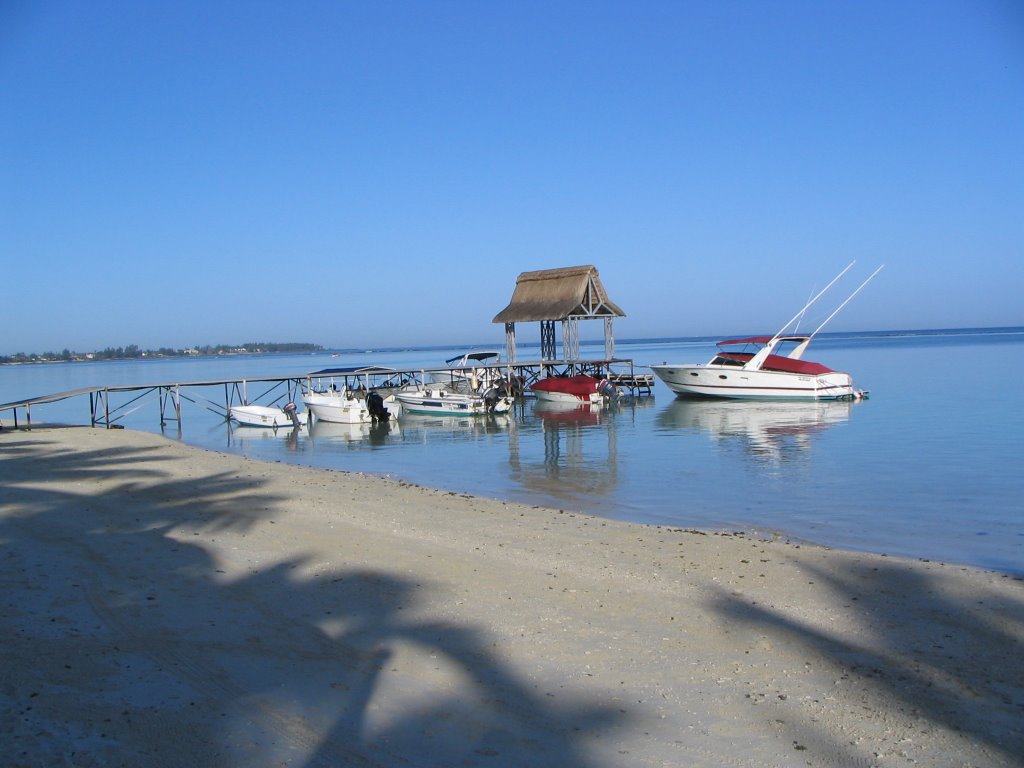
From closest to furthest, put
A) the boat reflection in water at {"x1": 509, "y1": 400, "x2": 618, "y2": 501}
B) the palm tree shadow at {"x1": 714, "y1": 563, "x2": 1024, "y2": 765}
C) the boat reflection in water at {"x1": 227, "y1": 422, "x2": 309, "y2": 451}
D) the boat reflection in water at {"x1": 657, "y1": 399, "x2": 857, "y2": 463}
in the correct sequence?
the palm tree shadow at {"x1": 714, "y1": 563, "x2": 1024, "y2": 765} < the boat reflection in water at {"x1": 509, "y1": 400, "x2": 618, "y2": 501} < the boat reflection in water at {"x1": 657, "y1": 399, "x2": 857, "y2": 463} < the boat reflection in water at {"x1": 227, "y1": 422, "x2": 309, "y2": 451}

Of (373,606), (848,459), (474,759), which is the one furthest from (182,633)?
(848,459)

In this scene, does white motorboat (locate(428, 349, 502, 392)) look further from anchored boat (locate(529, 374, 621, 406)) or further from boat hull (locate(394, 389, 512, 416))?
boat hull (locate(394, 389, 512, 416))

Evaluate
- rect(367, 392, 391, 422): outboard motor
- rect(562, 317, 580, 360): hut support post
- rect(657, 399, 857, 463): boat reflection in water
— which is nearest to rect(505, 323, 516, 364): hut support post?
rect(562, 317, 580, 360): hut support post

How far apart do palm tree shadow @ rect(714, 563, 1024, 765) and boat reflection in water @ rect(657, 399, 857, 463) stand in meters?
13.0

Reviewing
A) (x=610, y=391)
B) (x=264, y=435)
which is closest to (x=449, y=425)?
(x=264, y=435)

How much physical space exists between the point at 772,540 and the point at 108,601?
8646 mm

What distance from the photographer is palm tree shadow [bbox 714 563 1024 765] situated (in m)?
5.62

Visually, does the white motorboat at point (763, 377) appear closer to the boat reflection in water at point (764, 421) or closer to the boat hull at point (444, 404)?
the boat reflection in water at point (764, 421)

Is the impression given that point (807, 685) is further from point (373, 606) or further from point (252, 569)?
point (252, 569)

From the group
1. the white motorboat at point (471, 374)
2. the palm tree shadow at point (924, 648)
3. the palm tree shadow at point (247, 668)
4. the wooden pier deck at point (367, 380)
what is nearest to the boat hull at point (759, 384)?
the wooden pier deck at point (367, 380)

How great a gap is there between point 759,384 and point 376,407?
18.5 m

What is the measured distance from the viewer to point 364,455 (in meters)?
25.6

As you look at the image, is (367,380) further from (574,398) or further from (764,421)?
(764,421)

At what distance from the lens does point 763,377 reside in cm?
4081
